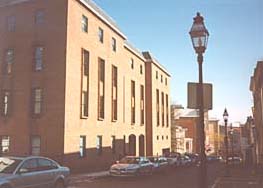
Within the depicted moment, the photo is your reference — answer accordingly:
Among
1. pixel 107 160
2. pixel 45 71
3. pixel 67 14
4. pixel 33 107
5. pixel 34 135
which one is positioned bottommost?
pixel 107 160

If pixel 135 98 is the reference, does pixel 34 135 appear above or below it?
below

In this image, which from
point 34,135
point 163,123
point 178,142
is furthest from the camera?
point 178,142

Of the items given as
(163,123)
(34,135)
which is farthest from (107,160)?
(163,123)

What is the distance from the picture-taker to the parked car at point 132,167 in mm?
26828

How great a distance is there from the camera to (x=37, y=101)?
32.1 m

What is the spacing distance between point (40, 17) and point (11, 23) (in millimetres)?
3198

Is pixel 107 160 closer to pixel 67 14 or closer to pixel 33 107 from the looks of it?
pixel 33 107

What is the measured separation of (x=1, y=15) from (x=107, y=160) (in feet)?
53.8

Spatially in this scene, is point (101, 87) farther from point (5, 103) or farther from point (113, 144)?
point (5, 103)

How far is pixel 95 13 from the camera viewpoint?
37.1 meters

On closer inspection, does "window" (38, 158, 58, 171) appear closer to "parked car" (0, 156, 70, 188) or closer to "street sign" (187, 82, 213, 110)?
A: "parked car" (0, 156, 70, 188)

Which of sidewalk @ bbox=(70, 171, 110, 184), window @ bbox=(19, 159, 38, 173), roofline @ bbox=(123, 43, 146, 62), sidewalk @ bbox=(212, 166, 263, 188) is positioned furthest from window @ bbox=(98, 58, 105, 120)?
window @ bbox=(19, 159, 38, 173)

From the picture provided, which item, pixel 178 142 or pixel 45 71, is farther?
pixel 178 142

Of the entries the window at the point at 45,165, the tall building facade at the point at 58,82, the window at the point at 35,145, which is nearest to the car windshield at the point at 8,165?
the window at the point at 45,165
